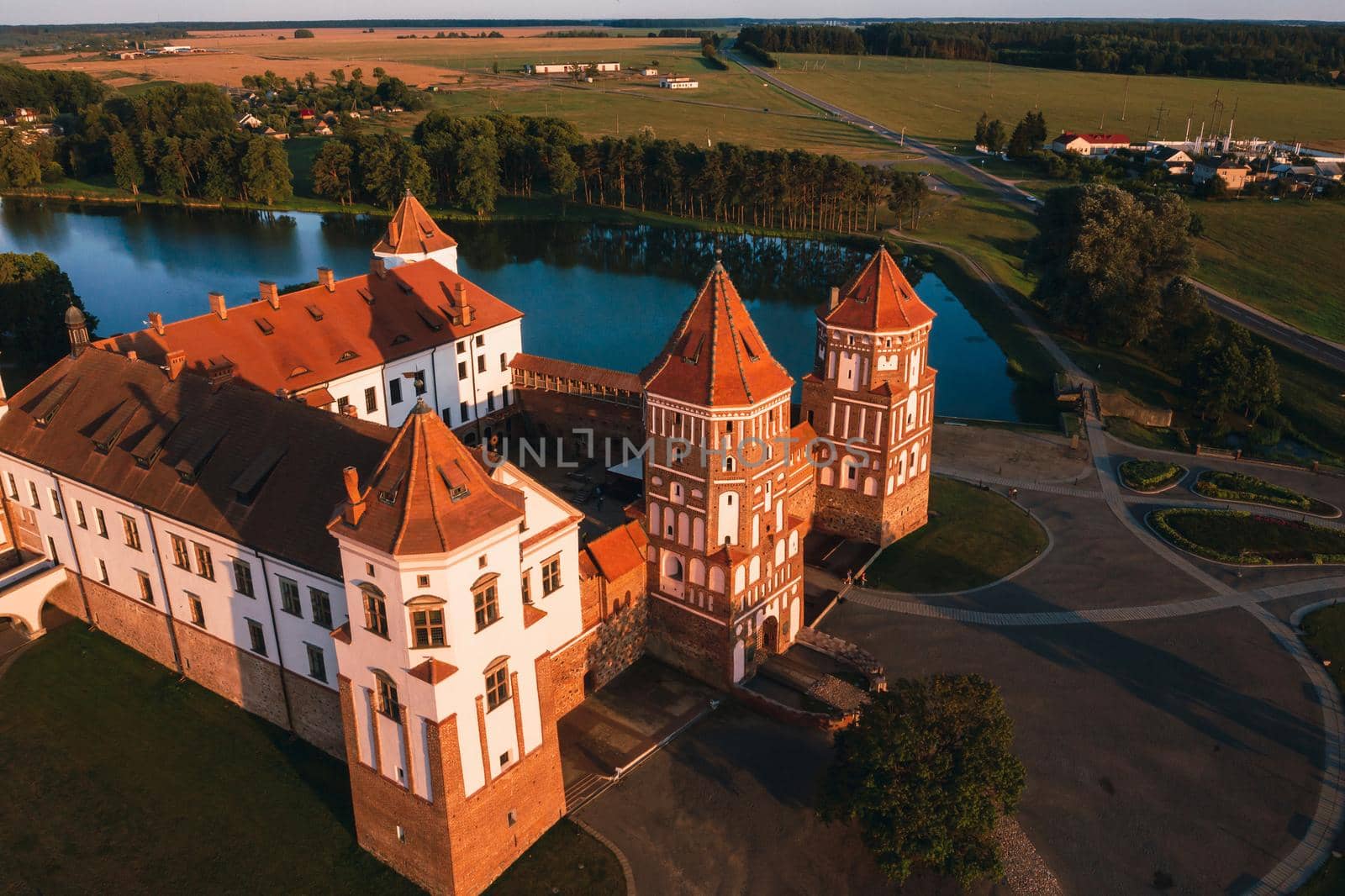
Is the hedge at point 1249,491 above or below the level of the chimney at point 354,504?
below

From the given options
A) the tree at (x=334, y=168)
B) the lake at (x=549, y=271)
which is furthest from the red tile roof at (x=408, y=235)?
the tree at (x=334, y=168)

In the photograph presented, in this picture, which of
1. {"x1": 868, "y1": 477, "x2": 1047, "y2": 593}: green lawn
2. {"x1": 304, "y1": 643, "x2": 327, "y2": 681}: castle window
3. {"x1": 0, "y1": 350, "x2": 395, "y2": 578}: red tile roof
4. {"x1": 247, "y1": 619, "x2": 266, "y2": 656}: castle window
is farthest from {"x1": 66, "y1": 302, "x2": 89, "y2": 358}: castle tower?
{"x1": 868, "y1": 477, "x2": 1047, "y2": 593}: green lawn

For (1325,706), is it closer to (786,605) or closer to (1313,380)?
(786,605)

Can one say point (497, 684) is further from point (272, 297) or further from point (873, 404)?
point (272, 297)

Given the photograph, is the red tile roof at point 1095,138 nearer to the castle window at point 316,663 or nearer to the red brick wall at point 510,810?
the red brick wall at point 510,810

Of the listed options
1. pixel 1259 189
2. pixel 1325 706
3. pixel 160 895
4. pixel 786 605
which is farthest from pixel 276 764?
pixel 1259 189

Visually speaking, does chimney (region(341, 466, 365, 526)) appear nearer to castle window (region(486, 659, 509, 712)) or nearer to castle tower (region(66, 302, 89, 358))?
castle window (region(486, 659, 509, 712))

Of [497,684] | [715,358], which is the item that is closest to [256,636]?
[497,684]

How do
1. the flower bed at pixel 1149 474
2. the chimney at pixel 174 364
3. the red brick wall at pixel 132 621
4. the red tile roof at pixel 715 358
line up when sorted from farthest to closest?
the flower bed at pixel 1149 474, the chimney at pixel 174 364, the red brick wall at pixel 132 621, the red tile roof at pixel 715 358
